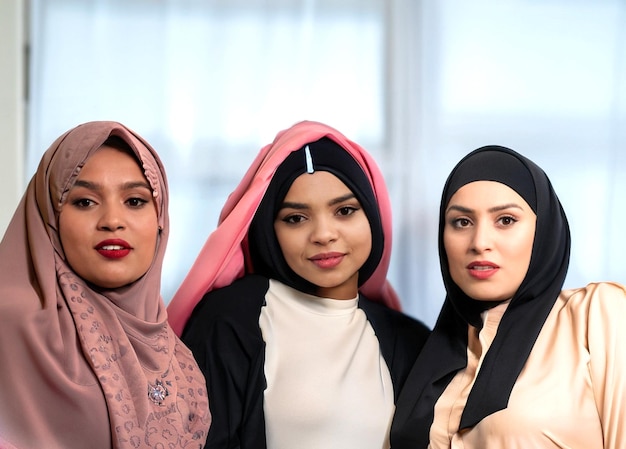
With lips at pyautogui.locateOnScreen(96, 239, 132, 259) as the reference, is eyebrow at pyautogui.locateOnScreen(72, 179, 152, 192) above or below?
above

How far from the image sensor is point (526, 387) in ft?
6.90

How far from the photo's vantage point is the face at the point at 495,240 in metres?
2.21

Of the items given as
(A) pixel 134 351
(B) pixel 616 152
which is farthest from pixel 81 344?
(B) pixel 616 152

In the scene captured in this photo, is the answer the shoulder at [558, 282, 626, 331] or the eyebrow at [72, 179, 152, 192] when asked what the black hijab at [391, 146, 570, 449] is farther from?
the eyebrow at [72, 179, 152, 192]

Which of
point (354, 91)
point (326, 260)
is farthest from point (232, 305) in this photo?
point (354, 91)

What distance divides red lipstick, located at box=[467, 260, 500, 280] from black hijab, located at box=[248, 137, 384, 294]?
0.41m

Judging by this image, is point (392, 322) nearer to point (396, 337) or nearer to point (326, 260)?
point (396, 337)

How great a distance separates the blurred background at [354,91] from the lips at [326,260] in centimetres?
86

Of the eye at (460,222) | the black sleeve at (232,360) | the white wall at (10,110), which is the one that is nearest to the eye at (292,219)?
the black sleeve at (232,360)

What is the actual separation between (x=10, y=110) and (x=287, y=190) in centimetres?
124

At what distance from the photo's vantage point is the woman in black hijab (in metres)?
2.05

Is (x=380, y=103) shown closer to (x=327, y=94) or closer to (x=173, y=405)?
(x=327, y=94)

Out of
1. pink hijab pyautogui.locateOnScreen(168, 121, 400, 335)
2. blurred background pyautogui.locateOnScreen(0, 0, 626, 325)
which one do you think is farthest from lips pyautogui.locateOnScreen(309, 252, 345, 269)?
blurred background pyautogui.locateOnScreen(0, 0, 626, 325)

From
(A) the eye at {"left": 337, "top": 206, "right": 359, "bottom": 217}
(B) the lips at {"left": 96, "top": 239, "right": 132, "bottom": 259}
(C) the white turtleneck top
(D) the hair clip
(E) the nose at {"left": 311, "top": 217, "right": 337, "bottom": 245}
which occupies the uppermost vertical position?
(D) the hair clip
